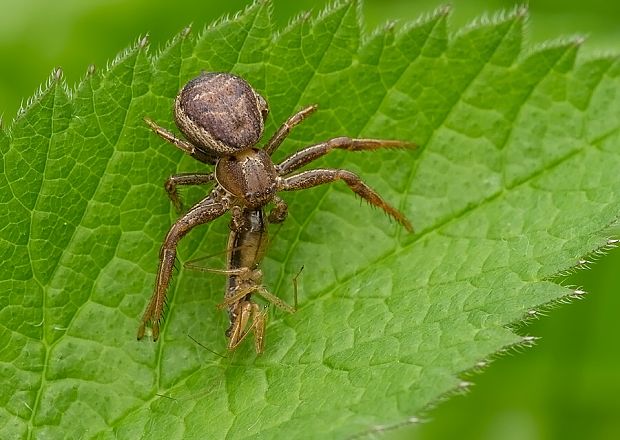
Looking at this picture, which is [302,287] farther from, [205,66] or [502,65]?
[502,65]

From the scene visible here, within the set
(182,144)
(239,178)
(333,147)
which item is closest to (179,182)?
(182,144)

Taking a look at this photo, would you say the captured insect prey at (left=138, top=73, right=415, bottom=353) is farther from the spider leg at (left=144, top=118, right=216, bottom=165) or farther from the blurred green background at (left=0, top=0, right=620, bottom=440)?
the blurred green background at (left=0, top=0, right=620, bottom=440)

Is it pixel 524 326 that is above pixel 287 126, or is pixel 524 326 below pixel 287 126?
below

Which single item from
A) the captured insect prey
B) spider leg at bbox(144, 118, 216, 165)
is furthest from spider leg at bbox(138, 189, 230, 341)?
spider leg at bbox(144, 118, 216, 165)

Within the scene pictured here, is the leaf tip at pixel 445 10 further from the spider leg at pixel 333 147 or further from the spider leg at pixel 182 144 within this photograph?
the spider leg at pixel 182 144

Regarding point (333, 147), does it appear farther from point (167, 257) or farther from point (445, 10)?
point (167, 257)

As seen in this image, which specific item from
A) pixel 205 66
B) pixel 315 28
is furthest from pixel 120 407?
pixel 315 28
